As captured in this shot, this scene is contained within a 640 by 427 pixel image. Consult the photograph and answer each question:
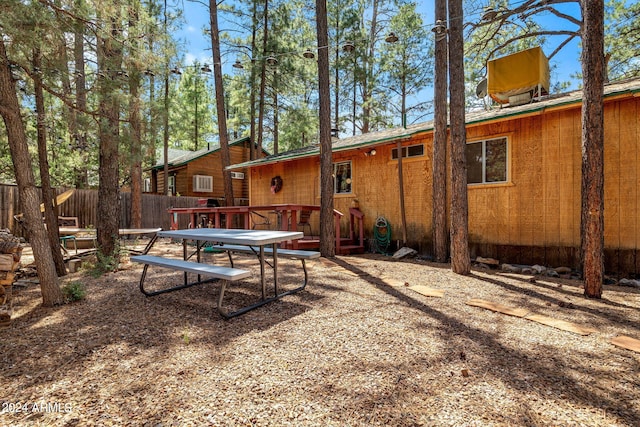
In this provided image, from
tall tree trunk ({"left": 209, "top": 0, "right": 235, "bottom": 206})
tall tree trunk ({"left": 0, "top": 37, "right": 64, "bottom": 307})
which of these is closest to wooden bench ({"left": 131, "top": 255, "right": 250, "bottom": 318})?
tall tree trunk ({"left": 0, "top": 37, "right": 64, "bottom": 307})

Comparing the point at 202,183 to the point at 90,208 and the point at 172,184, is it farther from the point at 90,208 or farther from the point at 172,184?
the point at 90,208

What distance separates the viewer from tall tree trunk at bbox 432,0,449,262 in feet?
21.2

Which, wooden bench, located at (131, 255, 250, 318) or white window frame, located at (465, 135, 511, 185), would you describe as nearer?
wooden bench, located at (131, 255, 250, 318)

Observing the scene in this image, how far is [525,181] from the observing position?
5.84 m

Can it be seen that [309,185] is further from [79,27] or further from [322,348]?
[322,348]

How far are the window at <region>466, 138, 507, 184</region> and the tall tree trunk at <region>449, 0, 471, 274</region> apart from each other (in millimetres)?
1610

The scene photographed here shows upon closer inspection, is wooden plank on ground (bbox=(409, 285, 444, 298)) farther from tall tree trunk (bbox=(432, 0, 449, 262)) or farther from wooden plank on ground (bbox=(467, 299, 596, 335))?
tall tree trunk (bbox=(432, 0, 449, 262))

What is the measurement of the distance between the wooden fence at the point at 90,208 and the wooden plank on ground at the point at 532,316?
23.6 ft

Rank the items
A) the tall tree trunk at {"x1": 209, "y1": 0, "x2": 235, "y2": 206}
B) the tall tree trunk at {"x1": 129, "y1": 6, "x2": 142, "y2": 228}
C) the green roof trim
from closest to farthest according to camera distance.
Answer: the tall tree trunk at {"x1": 129, "y1": 6, "x2": 142, "y2": 228}
the tall tree trunk at {"x1": 209, "y1": 0, "x2": 235, "y2": 206}
the green roof trim

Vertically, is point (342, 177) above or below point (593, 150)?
above

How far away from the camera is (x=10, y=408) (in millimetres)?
1677

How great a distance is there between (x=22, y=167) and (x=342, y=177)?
6788 millimetres

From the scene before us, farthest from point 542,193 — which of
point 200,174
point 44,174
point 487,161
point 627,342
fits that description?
point 200,174

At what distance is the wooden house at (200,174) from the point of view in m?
17.3
